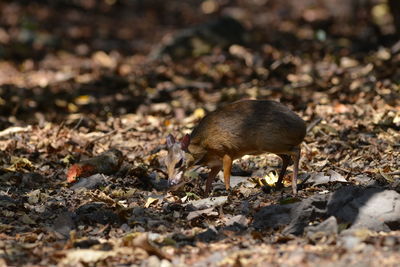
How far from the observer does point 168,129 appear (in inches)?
312

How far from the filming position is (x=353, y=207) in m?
4.37

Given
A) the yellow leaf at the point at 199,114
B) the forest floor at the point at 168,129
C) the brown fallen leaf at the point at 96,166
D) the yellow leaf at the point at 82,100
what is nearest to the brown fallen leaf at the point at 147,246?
the forest floor at the point at 168,129

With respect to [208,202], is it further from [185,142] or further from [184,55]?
[184,55]

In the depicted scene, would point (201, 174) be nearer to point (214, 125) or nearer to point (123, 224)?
point (214, 125)

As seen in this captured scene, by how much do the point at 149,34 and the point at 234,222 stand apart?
10.6 metres

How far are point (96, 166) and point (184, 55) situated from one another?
5.98 metres

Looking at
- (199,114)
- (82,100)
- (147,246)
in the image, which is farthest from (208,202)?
(82,100)

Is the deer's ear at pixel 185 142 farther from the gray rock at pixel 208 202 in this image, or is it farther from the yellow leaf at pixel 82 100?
the yellow leaf at pixel 82 100

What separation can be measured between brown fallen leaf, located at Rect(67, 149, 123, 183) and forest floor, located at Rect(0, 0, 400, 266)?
86mm

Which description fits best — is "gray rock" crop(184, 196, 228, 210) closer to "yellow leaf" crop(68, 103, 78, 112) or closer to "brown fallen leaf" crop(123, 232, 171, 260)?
"brown fallen leaf" crop(123, 232, 171, 260)

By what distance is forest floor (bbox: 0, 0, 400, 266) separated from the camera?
4074mm

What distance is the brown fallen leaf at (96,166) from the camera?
20.1 feet

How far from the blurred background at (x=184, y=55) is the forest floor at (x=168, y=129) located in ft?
0.13

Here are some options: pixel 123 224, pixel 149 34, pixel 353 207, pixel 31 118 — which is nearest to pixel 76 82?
pixel 31 118
